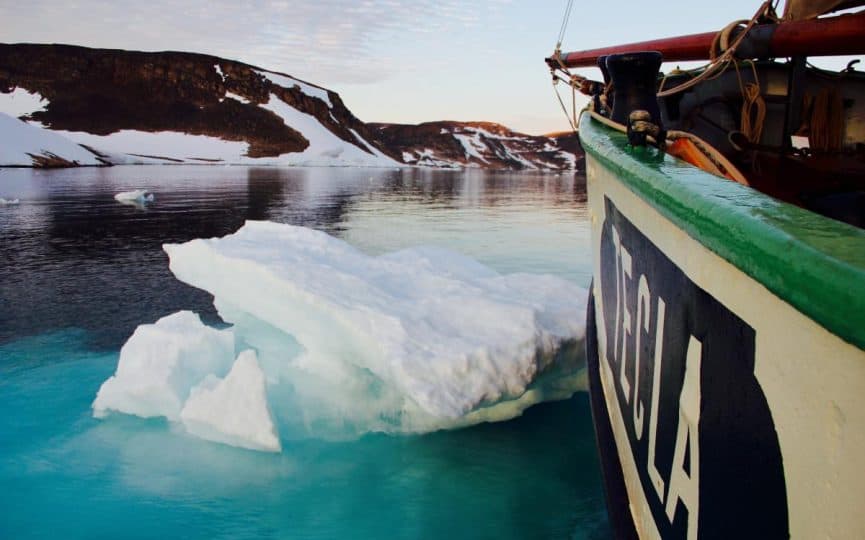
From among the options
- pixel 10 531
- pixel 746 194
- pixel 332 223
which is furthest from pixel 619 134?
pixel 332 223

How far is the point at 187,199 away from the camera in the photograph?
25734 mm

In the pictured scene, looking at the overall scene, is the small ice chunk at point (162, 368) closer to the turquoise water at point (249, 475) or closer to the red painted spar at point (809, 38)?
the turquoise water at point (249, 475)

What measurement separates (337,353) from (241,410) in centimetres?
79

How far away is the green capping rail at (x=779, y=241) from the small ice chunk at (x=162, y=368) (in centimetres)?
405

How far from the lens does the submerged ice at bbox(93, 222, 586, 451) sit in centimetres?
408

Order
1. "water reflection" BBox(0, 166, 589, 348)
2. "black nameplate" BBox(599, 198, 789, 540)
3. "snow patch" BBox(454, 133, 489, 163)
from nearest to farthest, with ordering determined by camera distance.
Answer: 1. "black nameplate" BBox(599, 198, 789, 540)
2. "water reflection" BBox(0, 166, 589, 348)
3. "snow patch" BBox(454, 133, 489, 163)

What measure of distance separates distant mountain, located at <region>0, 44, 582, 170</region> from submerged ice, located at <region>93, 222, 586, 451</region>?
66292mm

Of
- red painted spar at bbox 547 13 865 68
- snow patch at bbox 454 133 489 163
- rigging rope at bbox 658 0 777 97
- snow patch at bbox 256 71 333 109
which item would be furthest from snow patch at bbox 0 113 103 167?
snow patch at bbox 454 133 489 163

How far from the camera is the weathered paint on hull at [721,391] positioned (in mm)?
855

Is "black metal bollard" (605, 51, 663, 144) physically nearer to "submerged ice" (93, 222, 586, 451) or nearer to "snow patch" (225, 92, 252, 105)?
"submerged ice" (93, 222, 586, 451)

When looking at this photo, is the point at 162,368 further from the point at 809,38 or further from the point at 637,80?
the point at 809,38

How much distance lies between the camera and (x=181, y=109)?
98875 mm

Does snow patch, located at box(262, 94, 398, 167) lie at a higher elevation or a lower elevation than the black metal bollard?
higher

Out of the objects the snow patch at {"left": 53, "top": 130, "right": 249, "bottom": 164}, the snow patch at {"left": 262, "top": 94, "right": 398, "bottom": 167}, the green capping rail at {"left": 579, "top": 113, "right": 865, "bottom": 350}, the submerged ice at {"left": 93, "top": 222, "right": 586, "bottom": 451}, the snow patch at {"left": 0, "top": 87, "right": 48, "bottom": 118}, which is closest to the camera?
the green capping rail at {"left": 579, "top": 113, "right": 865, "bottom": 350}
